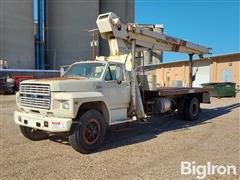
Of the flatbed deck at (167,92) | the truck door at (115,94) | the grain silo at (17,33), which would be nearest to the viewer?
the truck door at (115,94)

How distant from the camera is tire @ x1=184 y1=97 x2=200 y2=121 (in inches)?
463

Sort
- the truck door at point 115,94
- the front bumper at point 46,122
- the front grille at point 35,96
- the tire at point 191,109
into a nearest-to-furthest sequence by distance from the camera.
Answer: the front bumper at point 46,122, the front grille at point 35,96, the truck door at point 115,94, the tire at point 191,109

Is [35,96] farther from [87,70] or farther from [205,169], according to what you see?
[205,169]

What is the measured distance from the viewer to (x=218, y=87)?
2381 cm

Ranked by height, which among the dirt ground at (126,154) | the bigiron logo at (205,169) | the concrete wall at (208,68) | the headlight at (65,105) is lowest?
the bigiron logo at (205,169)

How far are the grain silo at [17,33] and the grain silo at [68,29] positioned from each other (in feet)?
12.5

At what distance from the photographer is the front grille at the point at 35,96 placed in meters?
6.69

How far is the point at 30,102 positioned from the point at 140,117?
331 cm

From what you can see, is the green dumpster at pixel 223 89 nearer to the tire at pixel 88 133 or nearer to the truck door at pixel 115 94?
the truck door at pixel 115 94

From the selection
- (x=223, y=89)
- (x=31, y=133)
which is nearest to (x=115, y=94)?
(x=31, y=133)

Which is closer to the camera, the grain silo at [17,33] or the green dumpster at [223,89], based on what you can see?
the green dumpster at [223,89]

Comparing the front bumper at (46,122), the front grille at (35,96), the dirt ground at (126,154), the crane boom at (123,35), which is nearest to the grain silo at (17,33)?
the dirt ground at (126,154)

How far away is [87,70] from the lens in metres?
7.96

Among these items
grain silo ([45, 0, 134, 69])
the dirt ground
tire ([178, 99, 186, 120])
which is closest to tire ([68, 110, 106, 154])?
the dirt ground
